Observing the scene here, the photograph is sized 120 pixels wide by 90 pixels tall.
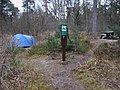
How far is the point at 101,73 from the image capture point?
23.1ft

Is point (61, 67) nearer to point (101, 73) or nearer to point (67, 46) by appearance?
point (101, 73)

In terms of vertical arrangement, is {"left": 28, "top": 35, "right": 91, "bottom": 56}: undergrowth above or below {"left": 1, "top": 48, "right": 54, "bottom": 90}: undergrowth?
above

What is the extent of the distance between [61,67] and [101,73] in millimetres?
1310

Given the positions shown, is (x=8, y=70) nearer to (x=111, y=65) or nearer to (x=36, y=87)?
(x=36, y=87)

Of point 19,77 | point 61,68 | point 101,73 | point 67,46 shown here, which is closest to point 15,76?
point 19,77

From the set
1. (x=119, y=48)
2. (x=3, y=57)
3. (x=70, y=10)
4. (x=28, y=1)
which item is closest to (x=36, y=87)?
(x=3, y=57)

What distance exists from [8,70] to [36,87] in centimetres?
96

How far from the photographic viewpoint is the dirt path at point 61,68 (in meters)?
6.21

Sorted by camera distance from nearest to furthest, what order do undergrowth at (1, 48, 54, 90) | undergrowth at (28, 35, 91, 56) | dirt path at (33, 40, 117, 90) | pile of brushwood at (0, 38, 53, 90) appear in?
pile of brushwood at (0, 38, 53, 90), undergrowth at (1, 48, 54, 90), dirt path at (33, 40, 117, 90), undergrowth at (28, 35, 91, 56)

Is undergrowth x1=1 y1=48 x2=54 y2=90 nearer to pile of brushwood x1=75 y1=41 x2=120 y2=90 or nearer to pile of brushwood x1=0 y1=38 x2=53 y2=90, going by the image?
pile of brushwood x1=0 y1=38 x2=53 y2=90

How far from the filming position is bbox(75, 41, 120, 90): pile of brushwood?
637 cm

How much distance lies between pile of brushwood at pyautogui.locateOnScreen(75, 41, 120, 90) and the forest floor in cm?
27

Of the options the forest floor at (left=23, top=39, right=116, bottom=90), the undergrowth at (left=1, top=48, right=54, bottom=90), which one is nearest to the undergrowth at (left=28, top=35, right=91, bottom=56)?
the forest floor at (left=23, top=39, right=116, bottom=90)

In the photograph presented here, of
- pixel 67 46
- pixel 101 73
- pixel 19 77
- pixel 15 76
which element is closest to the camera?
pixel 15 76
